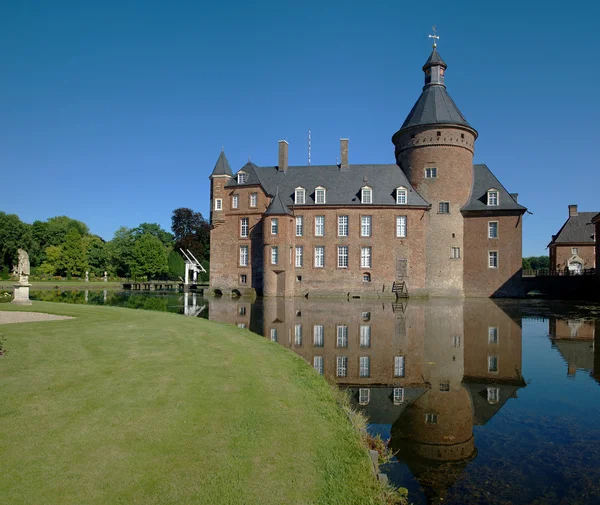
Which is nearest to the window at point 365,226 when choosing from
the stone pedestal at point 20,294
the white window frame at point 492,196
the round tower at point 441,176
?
the round tower at point 441,176

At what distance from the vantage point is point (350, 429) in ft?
20.6

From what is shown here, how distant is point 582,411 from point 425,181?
1330 inches

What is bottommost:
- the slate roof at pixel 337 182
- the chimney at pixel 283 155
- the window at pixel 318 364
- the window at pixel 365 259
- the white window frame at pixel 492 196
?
the window at pixel 318 364

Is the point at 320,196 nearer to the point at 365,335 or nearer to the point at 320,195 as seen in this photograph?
the point at 320,195

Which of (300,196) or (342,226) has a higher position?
(300,196)

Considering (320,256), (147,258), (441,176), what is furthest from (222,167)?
(147,258)

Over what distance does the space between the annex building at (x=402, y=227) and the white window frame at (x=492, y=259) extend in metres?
0.08

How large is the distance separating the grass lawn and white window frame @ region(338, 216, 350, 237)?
3121 cm

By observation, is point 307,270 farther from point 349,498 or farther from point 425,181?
point 349,498

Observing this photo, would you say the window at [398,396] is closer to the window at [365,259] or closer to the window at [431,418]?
the window at [431,418]

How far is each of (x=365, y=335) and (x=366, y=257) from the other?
24.4 metres

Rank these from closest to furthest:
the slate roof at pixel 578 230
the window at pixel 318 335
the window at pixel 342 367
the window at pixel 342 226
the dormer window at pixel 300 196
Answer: the window at pixel 342 367 → the window at pixel 318 335 → the window at pixel 342 226 → the dormer window at pixel 300 196 → the slate roof at pixel 578 230

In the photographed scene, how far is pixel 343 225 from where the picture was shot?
40.6 metres

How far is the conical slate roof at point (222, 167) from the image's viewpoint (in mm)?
42594
